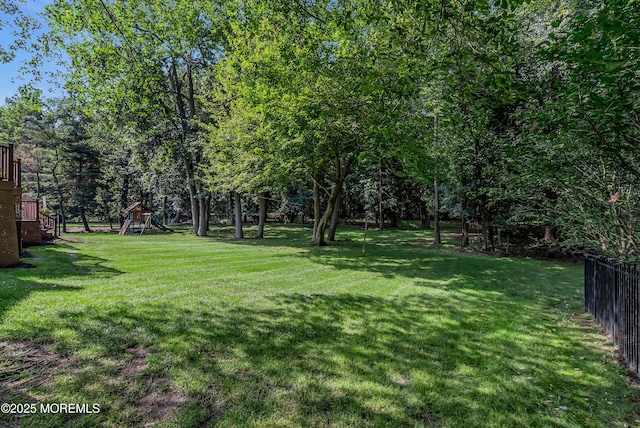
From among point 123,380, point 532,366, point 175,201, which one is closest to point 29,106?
point 123,380

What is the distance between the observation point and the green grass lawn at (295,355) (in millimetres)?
2703

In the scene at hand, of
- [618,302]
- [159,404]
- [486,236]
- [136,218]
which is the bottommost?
[159,404]

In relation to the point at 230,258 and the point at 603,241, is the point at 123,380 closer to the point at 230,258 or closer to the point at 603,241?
the point at 603,241

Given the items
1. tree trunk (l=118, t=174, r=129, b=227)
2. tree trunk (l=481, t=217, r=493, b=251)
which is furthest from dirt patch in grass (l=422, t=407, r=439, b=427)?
tree trunk (l=118, t=174, r=129, b=227)

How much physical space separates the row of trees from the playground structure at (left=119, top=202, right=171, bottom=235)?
2613mm

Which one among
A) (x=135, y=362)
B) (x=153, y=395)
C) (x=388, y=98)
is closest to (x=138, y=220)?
(x=388, y=98)

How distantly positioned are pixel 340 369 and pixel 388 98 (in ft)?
19.1

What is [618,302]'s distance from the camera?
440 cm

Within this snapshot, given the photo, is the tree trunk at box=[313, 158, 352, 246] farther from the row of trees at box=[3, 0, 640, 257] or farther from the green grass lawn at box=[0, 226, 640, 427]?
the green grass lawn at box=[0, 226, 640, 427]

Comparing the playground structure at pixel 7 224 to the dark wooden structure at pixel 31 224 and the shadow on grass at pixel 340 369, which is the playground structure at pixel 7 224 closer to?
the shadow on grass at pixel 340 369

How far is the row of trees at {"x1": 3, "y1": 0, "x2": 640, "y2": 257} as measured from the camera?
3.67 metres

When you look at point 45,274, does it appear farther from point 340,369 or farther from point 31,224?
point 31,224

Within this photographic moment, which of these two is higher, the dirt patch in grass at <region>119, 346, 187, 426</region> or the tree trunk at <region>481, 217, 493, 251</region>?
the tree trunk at <region>481, 217, 493, 251</region>

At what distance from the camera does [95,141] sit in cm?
2283
